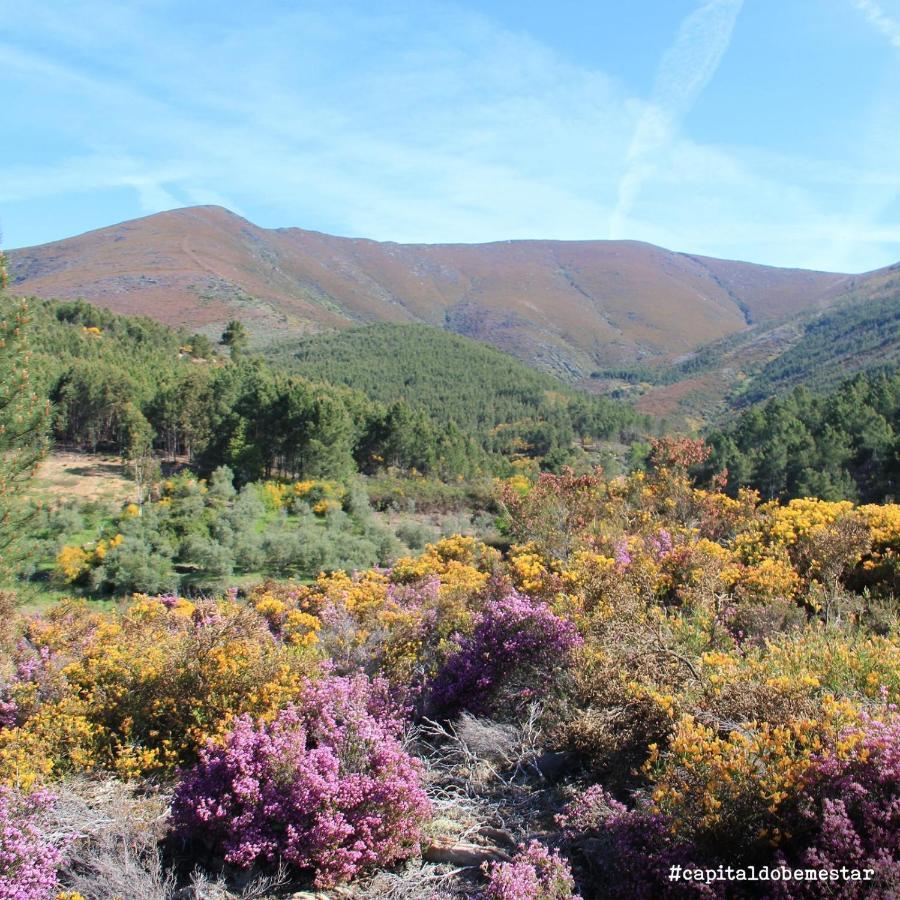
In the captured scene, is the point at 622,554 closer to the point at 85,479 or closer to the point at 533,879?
the point at 533,879

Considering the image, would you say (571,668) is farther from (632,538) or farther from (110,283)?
(110,283)

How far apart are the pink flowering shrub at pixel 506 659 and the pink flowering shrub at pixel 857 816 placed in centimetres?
199

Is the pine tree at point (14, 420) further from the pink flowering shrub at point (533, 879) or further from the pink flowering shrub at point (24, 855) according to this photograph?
the pink flowering shrub at point (533, 879)

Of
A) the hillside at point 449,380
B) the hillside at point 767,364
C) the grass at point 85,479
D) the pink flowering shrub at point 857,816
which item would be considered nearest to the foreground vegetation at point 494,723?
the pink flowering shrub at point 857,816

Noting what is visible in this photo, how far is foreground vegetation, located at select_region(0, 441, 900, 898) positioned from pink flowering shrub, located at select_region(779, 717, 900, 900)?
0.01m

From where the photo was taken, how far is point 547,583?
253 inches

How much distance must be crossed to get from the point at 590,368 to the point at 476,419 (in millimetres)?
81517

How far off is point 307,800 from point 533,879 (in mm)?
1184

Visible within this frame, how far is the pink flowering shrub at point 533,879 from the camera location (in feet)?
8.51

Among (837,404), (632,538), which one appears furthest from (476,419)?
(632,538)

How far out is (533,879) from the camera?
2.65 m

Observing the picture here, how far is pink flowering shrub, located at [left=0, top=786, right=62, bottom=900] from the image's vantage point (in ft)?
9.57

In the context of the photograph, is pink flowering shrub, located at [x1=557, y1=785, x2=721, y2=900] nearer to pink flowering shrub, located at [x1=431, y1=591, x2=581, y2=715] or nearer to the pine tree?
pink flowering shrub, located at [x1=431, y1=591, x2=581, y2=715]

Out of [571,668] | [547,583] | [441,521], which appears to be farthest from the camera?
[441,521]
